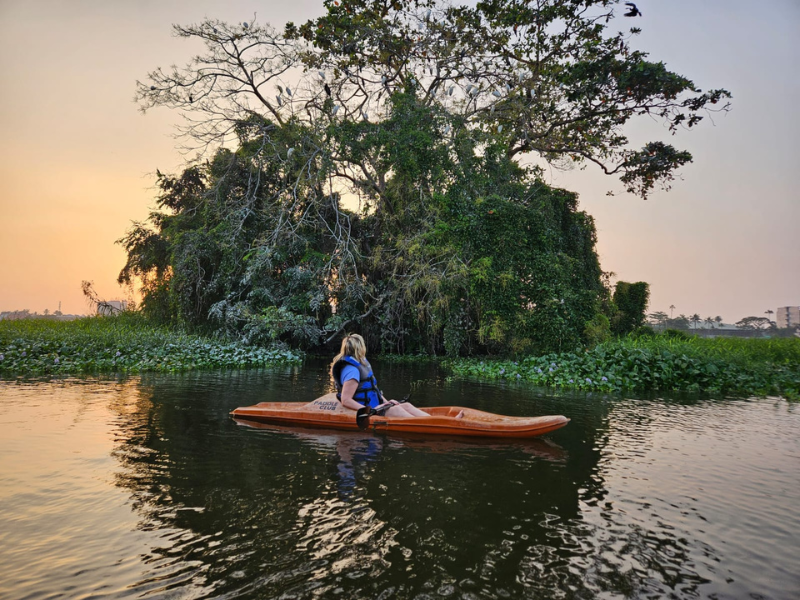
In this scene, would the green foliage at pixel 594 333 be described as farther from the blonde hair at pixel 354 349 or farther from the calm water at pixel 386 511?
the blonde hair at pixel 354 349

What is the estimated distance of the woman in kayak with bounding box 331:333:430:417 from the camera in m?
6.32

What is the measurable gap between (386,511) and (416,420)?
2.44 metres

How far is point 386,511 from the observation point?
3.71m

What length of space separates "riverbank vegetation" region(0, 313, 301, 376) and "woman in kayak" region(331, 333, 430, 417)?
22.6 ft

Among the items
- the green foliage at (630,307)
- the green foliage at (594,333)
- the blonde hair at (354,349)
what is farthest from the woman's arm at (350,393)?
the green foliage at (630,307)

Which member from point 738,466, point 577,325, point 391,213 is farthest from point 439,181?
point 738,466

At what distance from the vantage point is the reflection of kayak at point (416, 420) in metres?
5.82

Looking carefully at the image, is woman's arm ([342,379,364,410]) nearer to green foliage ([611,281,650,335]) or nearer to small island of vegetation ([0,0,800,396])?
small island of vegetation ([0,0,800,396])

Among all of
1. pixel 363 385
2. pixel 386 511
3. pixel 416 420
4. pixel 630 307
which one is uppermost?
pixel 630 307

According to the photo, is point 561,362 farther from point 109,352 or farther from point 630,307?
point 109,352

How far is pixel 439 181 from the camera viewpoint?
14.8 m

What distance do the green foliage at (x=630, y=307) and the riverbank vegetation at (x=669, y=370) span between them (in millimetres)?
6111

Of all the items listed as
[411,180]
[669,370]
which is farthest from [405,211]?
[669,370]

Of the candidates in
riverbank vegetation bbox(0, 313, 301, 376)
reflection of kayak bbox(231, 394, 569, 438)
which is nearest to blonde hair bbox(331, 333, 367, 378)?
reflection of kayak bbox(231, 394, 569, 438)
